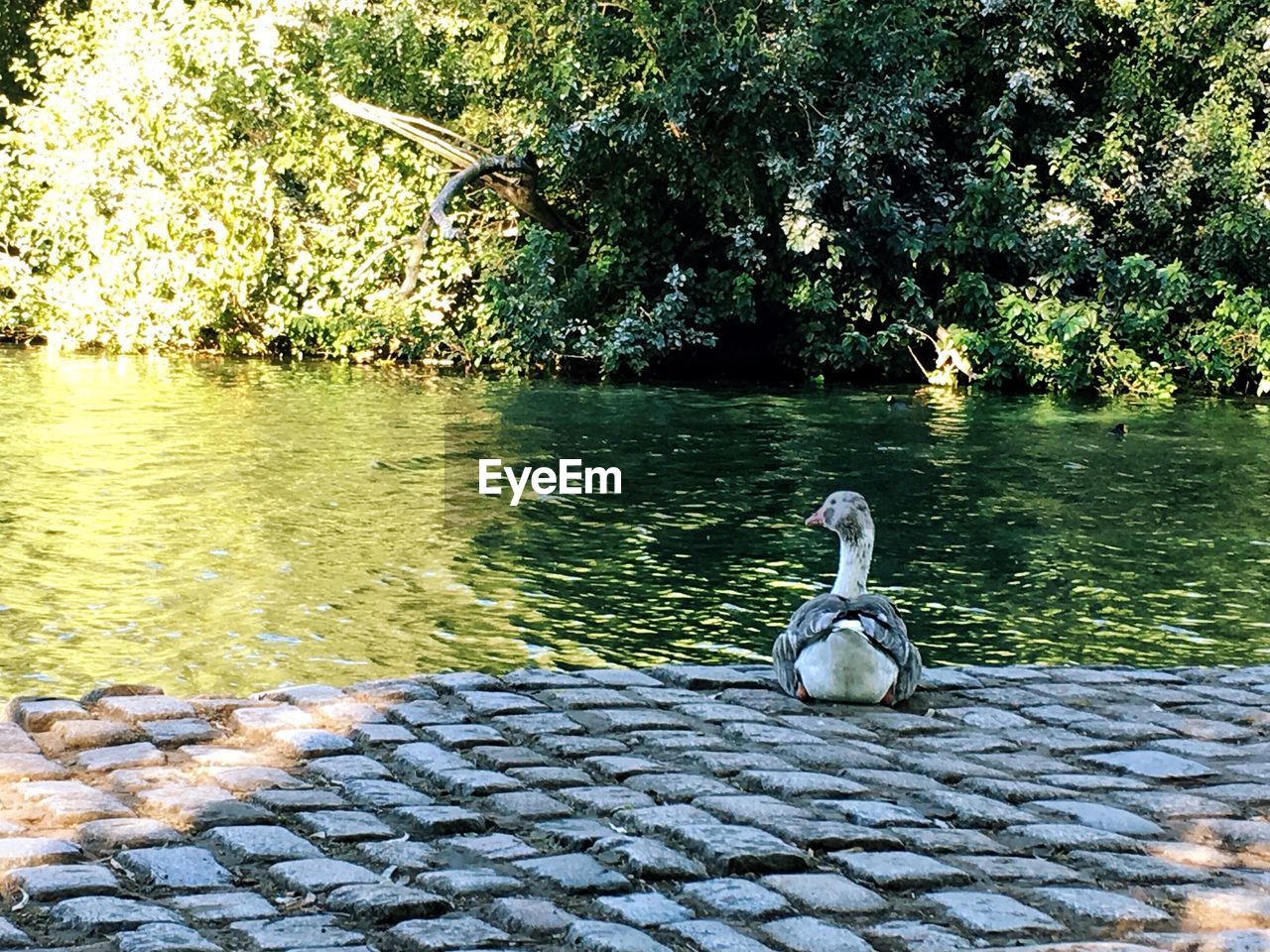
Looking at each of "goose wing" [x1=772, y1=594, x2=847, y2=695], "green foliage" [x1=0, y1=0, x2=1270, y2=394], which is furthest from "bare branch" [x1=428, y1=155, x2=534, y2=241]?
"goose wing" [x1=772, y1=594, x2=847, y2=695]

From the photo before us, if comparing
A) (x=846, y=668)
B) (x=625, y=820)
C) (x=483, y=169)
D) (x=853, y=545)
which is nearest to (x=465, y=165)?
(x=483, y=169)

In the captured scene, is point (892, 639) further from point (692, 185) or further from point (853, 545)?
point (692, 185)

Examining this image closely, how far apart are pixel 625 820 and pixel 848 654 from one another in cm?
186

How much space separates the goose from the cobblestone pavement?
11 cm

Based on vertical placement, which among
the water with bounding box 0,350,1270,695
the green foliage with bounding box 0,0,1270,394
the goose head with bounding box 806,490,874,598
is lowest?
the water with bounding box 0,350,1270,695

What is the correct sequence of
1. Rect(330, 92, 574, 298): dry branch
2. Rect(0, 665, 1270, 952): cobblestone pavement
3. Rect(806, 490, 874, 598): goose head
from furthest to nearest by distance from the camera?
Rect(330, 92, 574, 298): dry branch, Rect(806, 490, 874, 598): goose head, Rect(0, 665, 1270, 952): cobblestone pavement

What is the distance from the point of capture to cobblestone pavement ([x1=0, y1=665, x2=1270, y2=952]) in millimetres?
3908

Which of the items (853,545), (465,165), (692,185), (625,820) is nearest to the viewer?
(625,820)

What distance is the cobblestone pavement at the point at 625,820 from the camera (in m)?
3.91

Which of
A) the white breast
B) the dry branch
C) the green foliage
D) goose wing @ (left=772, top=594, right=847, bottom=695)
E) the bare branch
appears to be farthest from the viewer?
the dry branch

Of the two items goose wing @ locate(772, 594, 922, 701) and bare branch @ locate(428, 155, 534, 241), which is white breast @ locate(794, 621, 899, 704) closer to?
goose wing @ locate(772, 594, 922, 701)

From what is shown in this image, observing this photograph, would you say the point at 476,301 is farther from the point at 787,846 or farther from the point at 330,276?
the point at 787,846

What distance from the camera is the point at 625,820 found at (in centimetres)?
470

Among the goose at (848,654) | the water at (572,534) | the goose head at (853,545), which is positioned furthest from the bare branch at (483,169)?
the goose at (848,654)
